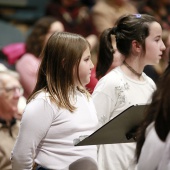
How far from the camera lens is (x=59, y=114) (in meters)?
3.23

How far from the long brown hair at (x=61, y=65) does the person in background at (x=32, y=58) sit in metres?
1.91

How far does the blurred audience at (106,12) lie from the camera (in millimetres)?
6445

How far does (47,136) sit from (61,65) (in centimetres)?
35

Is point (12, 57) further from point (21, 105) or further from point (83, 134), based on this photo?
point (83, 134)

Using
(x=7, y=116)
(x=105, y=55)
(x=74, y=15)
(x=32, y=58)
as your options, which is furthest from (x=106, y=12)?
(x=105, y=55)

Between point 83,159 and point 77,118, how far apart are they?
20 centimetres

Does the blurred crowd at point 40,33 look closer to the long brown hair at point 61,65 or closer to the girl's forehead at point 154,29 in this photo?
the girl's forehead at point 154,29

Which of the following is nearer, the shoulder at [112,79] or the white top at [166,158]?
the white top at [166,158]

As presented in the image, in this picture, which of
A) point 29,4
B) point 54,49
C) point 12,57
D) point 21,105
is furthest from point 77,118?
point 29,4

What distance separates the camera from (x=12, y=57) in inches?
223

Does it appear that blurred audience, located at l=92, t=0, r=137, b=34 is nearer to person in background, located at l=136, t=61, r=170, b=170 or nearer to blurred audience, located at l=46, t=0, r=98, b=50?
blurred audience, located at l=46, t=0, r=98, b=50

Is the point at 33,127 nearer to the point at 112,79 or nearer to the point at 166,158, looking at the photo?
the point at 112,79

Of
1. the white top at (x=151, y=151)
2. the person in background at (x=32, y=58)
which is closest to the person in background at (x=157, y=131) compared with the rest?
the white top at (x=151, y=151)

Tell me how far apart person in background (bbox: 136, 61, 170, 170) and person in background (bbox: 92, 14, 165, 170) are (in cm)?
75
